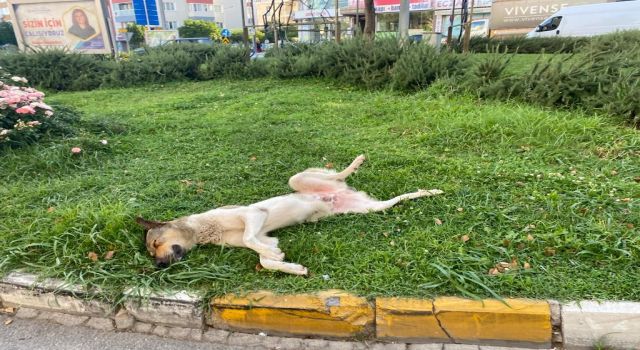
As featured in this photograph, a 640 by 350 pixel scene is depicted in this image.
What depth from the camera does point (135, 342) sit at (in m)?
2.51

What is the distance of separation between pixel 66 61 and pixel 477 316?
1171 cm

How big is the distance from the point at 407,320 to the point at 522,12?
3048 centimetres

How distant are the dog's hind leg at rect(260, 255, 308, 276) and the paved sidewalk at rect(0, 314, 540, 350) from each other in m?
0.41

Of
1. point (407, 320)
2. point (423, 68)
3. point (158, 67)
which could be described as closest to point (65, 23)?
point (158, 67)

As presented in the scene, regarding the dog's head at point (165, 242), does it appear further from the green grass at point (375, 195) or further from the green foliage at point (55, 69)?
the green foliage at point (55, 69)

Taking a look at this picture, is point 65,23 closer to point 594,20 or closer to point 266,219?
point 266,219

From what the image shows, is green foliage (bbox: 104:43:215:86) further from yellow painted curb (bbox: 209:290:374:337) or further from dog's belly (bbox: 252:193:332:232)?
yellow painted curb (bbox: 209:290:374:337)

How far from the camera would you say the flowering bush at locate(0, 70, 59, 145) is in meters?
4.61

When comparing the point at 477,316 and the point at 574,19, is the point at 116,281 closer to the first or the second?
the point at 477,316

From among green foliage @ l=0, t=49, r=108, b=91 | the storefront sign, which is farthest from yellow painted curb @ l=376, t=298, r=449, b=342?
the storefront sign

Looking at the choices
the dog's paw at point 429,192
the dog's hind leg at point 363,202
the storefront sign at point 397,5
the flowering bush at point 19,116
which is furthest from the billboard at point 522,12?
the flowering bush at point 19,116

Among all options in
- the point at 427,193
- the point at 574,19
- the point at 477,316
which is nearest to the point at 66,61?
the point at 427,193

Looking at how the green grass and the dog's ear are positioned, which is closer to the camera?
the green grass

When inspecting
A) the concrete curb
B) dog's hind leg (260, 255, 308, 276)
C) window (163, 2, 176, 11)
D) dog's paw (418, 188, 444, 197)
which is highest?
window (163, 2, 176, 11)
